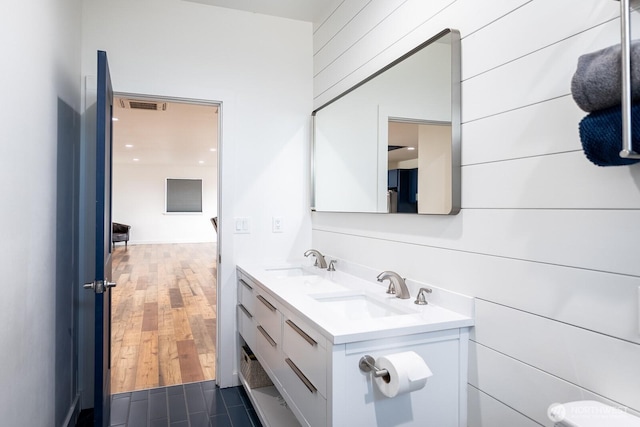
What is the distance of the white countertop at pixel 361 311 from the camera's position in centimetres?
136

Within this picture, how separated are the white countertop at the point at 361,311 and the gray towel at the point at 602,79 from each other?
813 millimetres

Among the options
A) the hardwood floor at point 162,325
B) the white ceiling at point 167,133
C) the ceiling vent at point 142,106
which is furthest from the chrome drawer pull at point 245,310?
the ceiling vent at point 142,106

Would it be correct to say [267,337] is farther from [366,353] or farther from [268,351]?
[366,353]

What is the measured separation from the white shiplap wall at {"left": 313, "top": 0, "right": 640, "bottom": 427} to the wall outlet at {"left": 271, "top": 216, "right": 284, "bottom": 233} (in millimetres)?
1341

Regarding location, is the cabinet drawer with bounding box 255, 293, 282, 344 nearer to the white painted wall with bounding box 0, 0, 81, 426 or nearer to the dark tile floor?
the dark tile floor

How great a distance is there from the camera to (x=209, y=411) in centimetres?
247

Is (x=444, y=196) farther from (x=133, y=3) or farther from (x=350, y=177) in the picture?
(x=133, y=3)

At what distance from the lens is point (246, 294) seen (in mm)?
2561

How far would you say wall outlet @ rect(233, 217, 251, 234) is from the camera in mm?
2799

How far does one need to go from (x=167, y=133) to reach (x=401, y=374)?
21.9ft

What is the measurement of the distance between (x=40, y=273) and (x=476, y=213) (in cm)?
178

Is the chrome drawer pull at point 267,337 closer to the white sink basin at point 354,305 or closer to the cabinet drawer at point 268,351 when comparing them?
the cabinet drawer at point 268,351

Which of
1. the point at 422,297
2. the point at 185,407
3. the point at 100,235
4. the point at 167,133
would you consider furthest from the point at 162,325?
the point at 167,133

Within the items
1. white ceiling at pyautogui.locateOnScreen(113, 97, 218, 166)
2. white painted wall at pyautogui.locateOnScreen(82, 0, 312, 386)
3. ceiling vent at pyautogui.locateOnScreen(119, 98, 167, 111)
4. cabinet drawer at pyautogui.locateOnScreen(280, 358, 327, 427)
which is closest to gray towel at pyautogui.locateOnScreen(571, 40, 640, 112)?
cabinet drawer at pyautogui.locateOnScreen(280, 358, 327, 427)
